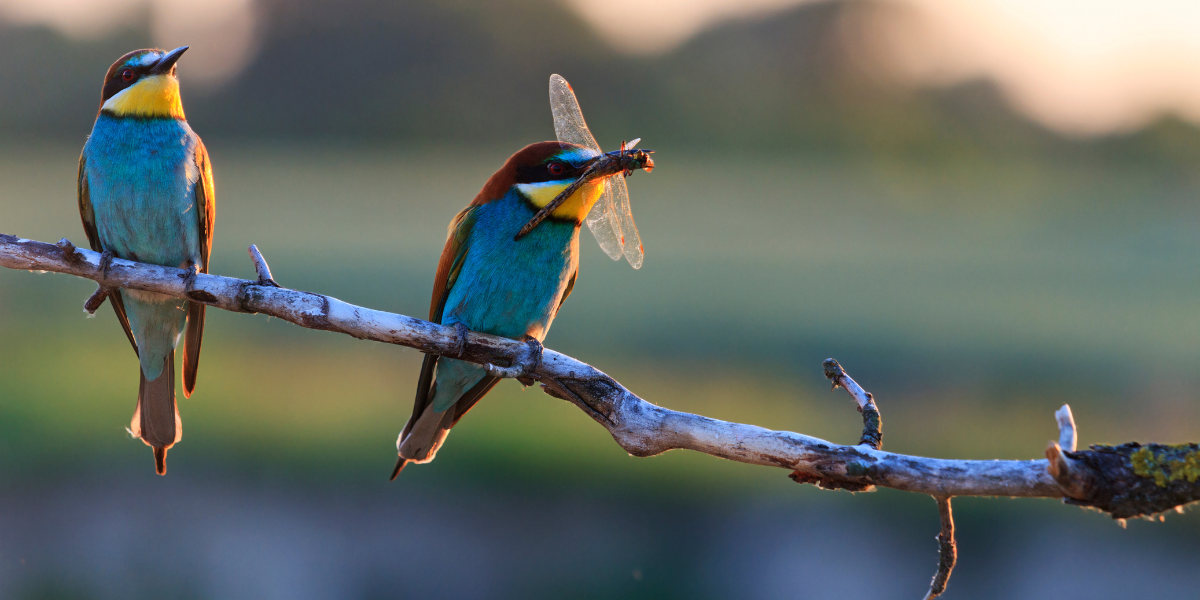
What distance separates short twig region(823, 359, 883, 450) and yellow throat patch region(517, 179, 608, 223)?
743 mm

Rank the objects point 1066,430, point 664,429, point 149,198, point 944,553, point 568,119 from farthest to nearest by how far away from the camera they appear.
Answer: point 568,119 < point 149,198 < point 664,429 < point 944,553 < point 1066,430

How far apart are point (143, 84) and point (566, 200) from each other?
1122 millimetres

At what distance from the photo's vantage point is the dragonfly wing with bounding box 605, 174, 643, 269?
2.08 m

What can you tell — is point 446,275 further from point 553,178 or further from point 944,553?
point 944,553

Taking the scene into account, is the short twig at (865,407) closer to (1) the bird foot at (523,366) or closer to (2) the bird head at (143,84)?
(1) the bird foot at (523,366)

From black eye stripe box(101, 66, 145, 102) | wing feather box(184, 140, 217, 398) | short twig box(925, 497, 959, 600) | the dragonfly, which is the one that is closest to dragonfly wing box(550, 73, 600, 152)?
the dragonfly

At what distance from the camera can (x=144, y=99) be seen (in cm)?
208

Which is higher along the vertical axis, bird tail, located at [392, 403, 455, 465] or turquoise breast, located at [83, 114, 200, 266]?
turquoise breast, located at [83, 114, 200, 266]

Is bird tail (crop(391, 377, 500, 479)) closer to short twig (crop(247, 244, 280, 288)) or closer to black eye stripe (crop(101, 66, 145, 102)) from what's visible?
short twig (crop(247, 244, 280, 288))

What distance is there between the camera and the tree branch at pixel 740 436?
1205 millimetres

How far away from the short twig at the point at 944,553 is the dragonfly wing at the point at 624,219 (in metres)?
0.95

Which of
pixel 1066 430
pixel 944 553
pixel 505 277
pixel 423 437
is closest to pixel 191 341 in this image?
pixel 423 437

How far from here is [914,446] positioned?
20.1 feet

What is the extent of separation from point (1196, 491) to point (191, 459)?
635 centimetres
